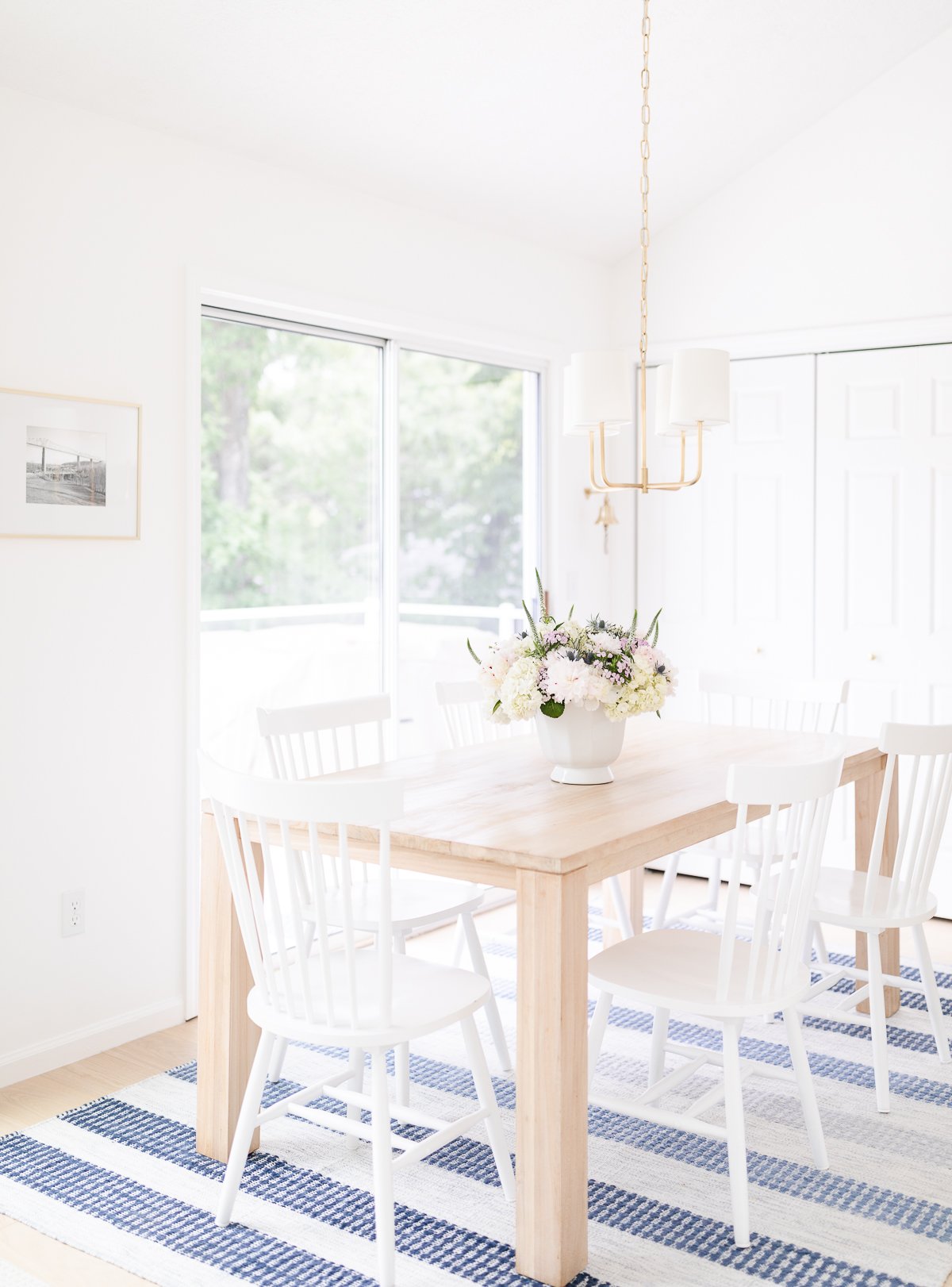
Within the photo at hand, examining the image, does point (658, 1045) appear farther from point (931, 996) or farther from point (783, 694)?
point (783, 694)

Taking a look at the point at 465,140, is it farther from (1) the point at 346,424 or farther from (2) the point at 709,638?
(2) the point at 709,638

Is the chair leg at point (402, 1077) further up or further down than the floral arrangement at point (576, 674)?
further down

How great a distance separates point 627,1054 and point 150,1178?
1269mm

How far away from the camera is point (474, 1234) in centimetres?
233

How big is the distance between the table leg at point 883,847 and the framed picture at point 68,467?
6.97 feet

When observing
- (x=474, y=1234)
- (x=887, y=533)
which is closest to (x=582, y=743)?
(x=474, y=1234)

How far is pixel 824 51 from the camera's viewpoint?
400 cm

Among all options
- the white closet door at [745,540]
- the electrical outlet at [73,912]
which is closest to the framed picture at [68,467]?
the electrical outlet at [73,912]

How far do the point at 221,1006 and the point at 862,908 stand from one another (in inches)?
59.8

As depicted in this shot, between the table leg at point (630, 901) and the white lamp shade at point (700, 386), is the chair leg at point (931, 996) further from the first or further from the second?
the white lamp shade at point (700, 386)

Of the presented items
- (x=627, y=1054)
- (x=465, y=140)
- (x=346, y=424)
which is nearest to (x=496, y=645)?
(x=627, y=1054)

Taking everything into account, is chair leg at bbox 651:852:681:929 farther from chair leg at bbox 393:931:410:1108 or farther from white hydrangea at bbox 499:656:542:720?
white hydrangea at bbox 499:656:542:720

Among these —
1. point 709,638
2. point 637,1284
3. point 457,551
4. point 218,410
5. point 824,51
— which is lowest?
point 637,1284

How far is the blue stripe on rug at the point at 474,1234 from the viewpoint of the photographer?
86.3 inches
